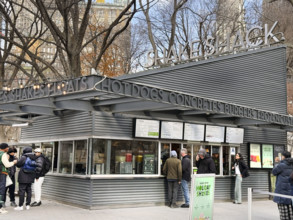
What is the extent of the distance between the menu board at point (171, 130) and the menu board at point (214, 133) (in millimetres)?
1230

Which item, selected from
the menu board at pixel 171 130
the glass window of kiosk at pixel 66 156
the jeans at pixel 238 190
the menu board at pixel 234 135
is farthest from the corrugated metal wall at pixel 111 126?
the jeans at pixel 238 190

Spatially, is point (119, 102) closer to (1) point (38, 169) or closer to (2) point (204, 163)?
(1) point (38, 169)

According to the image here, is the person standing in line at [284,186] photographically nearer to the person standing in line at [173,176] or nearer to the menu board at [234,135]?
the person standing in line at [173,176]

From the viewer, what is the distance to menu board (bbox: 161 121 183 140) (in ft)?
38.3

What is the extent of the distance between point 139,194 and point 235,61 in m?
6.84

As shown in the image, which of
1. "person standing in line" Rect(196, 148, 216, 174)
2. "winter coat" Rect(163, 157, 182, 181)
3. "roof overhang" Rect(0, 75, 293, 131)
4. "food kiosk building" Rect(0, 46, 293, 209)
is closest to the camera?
"roof overhang" Rect(0, 75, 293, 131)

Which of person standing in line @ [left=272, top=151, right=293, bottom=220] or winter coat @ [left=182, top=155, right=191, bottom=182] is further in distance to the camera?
winter coat @ [left=182, top=155, right=191, bottom=182]

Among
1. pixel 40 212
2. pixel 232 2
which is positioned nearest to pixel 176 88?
pixel 40 212

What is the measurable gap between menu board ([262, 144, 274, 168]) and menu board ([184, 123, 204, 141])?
3445mm

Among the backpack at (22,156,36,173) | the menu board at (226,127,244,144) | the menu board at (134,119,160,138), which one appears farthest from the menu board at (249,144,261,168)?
the backpack at (22,156,36,173)

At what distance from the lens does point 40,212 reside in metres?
9.78

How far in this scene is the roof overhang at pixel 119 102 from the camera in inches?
307

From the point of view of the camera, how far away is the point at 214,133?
12898 millimetres

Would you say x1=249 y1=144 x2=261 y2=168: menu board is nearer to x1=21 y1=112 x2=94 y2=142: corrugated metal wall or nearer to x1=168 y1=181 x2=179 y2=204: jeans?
x1=168 y1=181 x2=179 y2=204: jeans
